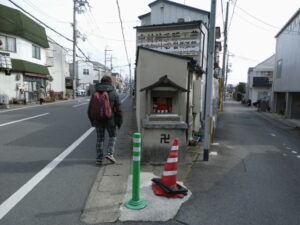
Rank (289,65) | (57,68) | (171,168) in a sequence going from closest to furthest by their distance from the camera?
(171,168) < (289,65) < (57,68)

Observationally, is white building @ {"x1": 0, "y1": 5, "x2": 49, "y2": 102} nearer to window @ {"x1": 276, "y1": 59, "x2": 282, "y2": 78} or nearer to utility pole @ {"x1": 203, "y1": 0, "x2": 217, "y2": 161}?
utility pole @ {"x1": 203, "y1": 0, "x2": 217, "y2": 161}

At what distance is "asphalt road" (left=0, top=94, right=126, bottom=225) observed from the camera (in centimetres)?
294

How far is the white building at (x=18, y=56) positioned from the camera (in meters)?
18.7

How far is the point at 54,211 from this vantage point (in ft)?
9.82

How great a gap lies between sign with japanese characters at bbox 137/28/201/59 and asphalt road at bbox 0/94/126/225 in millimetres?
5555

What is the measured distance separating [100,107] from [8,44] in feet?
65.0

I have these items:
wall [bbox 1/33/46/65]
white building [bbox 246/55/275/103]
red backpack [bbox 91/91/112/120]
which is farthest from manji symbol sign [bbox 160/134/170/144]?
white building [bbox 246/55/275/103]

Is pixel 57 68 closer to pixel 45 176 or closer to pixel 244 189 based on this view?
pixel 45 176

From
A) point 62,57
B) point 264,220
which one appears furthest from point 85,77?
point 264,220

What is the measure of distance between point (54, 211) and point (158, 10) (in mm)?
18370

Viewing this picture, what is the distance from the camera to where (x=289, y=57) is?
53.2 feet

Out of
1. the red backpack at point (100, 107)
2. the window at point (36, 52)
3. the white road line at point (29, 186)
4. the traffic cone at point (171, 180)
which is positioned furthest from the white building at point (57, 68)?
the traffic cone at point (171, 180)

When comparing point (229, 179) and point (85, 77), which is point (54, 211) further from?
point (85, 77)

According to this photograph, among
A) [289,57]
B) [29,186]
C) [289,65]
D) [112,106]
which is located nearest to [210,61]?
[112,106]
